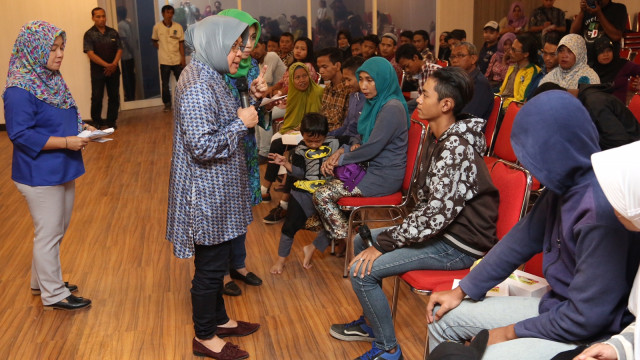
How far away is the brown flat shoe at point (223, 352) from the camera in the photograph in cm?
287

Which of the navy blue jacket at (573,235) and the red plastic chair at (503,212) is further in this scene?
the red plastic chair at (503,212)

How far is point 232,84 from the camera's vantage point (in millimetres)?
3102

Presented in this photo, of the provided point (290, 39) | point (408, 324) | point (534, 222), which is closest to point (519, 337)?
point (534, 222)

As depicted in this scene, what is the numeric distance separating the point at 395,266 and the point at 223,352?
93 cm

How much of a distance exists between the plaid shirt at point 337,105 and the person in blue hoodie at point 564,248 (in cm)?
294

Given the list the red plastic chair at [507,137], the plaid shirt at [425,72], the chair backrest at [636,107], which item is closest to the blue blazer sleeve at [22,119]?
the red plastic chair at [507,137]

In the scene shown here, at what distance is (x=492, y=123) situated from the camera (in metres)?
4.33

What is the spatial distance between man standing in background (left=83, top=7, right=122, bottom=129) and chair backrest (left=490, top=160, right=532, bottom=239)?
26.2 ft

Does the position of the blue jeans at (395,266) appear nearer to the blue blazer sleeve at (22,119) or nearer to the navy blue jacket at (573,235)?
the navy blue jacket at (573,235)

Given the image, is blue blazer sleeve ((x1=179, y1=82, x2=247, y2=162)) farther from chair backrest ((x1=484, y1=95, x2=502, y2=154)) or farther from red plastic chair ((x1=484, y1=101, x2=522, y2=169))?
chair backrest ((x1=484, y1=95, x2=502, y2=154))

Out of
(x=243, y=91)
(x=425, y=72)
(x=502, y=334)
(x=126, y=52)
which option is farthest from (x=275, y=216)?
(x=126, y=52)

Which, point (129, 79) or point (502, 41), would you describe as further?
point (129, 79)

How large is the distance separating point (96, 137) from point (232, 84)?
816 mm

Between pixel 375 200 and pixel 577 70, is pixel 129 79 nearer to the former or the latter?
pixel 577 70
